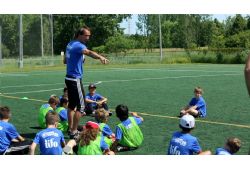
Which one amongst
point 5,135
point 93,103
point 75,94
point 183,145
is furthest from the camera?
point 93,103

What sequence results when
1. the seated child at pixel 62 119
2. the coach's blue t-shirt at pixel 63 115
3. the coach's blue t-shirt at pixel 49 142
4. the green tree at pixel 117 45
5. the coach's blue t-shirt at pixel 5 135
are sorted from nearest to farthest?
the coach's blue t-shirt at pixel 49 142
the coach's blue t-shirt at pixel 5 135
the seated child at pixel 62 119
the coach's blue t-shirt at pixel 63 115
the green tree at pixel 117 45

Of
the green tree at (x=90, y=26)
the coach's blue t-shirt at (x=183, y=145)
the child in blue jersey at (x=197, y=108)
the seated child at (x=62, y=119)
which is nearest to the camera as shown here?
the coach's blue t-shirt at (x=183, y=145)

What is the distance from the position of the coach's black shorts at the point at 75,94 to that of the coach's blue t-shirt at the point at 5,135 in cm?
174

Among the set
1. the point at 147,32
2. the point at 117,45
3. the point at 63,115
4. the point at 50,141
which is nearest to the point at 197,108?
the point at 63,115

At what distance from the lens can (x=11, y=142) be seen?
23.8ft

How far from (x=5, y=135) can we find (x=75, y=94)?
1.94 meters

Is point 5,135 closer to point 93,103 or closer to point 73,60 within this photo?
point 73,60

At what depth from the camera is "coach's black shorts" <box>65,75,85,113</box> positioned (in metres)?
8.74

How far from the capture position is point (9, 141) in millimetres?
7203

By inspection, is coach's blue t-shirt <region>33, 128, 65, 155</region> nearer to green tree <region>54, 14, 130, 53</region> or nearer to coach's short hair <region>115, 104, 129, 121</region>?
coach's short hair <region>115, 104, 129, 121</region>

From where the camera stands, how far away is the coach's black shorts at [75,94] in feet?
28.7

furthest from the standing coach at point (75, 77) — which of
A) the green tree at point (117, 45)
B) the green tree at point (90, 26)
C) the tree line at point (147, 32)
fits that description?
the green tree at point (117, 45)

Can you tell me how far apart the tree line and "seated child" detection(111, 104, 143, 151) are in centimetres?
4007

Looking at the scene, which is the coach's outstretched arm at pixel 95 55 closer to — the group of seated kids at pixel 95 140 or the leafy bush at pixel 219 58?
the group of seated kids at pixel 95 140
